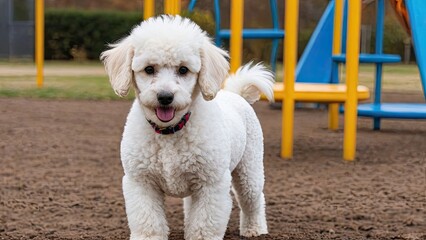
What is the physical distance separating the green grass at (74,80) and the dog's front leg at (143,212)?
10181 millimetres

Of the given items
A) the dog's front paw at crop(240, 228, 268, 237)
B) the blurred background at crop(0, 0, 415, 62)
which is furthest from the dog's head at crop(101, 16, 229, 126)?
the blurred background at crop(0, 0, 415, 62)

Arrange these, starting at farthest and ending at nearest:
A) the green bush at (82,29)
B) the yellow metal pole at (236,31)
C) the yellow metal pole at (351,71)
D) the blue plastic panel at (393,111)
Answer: the green bush at (82,29)
the blue plastic panel at (393,111)
the yellow metal pole at (236,31)
the yellow metal pole at (351,71)

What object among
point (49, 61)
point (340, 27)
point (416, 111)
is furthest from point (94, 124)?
point (49, 61)

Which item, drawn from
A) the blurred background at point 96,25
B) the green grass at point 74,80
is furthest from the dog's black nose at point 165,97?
the blurred background at point 96,25

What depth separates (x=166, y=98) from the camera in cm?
323

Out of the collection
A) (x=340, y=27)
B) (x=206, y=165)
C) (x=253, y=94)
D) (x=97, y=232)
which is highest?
(x=340, y=27)

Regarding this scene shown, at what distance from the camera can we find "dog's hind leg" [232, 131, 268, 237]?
396 cm

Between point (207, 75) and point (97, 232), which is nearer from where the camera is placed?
point (207, 75)

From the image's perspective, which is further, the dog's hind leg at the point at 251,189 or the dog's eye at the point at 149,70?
the dog's hind leg at the point at 251,189

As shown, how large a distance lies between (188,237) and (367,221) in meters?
1.52

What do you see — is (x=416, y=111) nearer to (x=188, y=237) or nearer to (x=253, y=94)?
(x=253, y=94)

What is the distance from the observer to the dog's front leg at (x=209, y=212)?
3.46 metres

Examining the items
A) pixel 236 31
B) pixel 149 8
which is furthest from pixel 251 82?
pixel 149 8

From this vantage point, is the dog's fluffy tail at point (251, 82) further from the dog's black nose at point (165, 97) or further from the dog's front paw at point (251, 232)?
the dog's black nose at point (165, 97)
